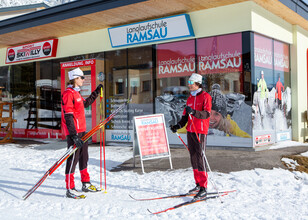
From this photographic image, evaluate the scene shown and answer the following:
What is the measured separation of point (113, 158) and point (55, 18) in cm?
527

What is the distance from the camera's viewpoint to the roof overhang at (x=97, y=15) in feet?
29.8

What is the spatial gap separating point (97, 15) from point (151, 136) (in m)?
4.77

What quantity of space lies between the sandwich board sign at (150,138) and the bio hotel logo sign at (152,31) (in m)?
3.58

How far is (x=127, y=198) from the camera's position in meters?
5.08

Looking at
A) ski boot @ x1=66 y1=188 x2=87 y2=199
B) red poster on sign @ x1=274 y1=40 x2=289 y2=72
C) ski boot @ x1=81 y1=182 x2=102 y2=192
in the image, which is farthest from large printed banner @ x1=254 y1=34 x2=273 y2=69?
ski boot @ x1=66 y1=188 x2=87 y2=199

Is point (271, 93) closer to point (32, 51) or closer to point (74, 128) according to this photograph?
point (74, 128)

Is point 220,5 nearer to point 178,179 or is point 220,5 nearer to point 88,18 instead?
point 88,18

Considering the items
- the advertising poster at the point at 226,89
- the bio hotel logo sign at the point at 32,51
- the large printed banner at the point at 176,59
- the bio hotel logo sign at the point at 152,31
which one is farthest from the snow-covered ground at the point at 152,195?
the bio hotel logo sign at the point at 32,51

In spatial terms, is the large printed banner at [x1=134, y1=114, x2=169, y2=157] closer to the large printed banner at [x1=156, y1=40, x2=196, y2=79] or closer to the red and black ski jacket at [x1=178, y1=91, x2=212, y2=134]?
the red and black ski jacket at [x1=178, y1=91, x2=212, y2=134]

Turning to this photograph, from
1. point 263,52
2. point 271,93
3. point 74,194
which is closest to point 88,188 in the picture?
point 74,194

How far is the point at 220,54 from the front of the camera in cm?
940

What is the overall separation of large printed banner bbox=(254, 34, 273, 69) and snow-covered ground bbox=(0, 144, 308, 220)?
13.1ft

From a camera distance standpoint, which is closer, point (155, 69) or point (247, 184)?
point (247, 184)

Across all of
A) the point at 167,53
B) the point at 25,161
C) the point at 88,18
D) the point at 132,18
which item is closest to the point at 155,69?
the point at 167,53
